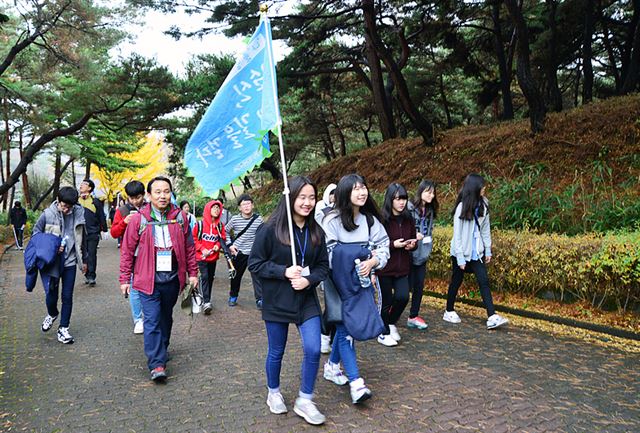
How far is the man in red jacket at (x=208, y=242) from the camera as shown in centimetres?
761

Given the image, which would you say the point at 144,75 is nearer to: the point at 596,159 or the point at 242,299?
the point at 242,299

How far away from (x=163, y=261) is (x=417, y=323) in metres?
3.22

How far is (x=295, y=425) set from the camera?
3.70 m

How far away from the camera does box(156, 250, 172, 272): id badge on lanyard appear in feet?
15.5

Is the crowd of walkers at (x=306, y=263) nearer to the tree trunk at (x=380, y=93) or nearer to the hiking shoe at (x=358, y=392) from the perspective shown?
the hiking shoe at (x=358, y=392)

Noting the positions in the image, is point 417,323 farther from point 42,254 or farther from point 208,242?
point 42,254

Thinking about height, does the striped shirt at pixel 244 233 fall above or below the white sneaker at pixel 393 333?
above

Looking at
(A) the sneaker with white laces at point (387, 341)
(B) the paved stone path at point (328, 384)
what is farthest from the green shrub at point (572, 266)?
(A) the sneaker with white laces at point (387, 341)

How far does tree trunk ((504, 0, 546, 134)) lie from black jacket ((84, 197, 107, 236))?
10003 millimetres

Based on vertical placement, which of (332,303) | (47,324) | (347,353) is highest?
(332,303)

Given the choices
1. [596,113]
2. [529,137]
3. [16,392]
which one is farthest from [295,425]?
[596,113]

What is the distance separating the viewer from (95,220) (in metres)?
10.1

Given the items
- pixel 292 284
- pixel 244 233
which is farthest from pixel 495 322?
pixel 244 233

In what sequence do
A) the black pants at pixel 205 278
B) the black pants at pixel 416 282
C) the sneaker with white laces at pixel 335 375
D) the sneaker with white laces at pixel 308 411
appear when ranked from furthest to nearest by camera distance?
the black pants at pixel 205 278, the black pants at pixel 416 282, the sneaker with white laces at pixel 335 375, the sneaker with white laces at pixel 308 411
